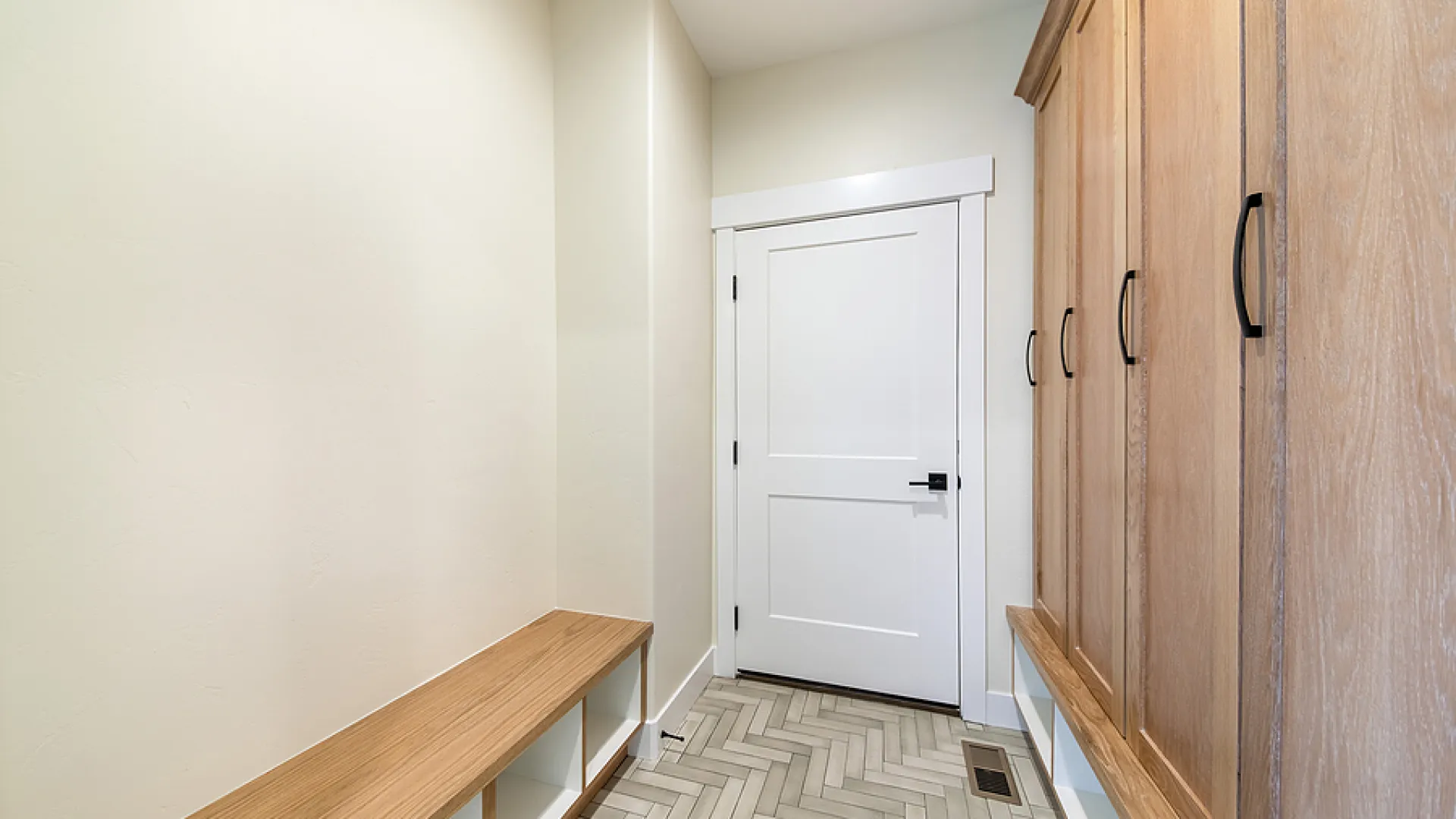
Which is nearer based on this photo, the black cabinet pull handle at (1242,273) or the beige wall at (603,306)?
the black cabinet pull handle at (1242,273)

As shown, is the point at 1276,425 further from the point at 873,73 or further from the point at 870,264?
the point at 873,73

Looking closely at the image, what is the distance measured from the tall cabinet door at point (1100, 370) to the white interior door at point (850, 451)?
58cm

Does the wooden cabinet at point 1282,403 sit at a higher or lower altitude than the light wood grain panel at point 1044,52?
lower

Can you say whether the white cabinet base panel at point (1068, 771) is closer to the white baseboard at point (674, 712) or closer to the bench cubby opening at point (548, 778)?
the white baseboard at point (674, 712)

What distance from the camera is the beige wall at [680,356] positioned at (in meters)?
1.78

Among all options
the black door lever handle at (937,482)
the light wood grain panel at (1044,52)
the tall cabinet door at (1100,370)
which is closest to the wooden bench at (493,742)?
the black door lever handle at (937,482)

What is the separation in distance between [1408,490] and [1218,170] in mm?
551

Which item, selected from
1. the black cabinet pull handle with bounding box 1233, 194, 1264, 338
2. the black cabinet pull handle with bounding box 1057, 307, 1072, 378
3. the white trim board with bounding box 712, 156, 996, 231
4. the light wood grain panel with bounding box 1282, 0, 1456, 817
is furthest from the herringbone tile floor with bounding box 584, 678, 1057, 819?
the white trim board with bounding box 712, 156, 996, 231

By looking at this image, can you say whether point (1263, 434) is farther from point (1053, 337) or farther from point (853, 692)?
point (853, 692)

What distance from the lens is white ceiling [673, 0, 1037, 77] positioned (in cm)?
191

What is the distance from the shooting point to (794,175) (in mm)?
2201

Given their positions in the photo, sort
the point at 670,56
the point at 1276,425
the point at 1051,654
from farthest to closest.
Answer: the point at 670,56 < the point at 1051,654 < the point at 1276,425

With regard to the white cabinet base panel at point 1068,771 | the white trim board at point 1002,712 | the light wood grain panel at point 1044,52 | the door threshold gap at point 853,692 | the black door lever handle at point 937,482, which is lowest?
the door threshold gap at point 853,692

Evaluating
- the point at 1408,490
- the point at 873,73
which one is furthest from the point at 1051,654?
the point at 873,73
